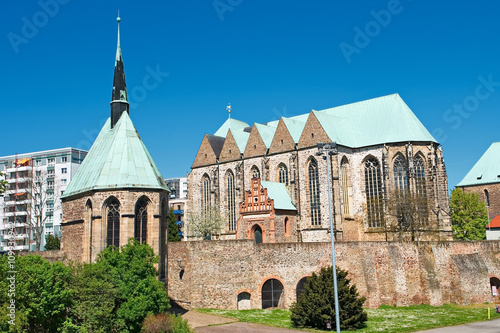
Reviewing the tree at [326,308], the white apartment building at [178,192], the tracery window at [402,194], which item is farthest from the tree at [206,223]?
the white apartment building at [178,192]

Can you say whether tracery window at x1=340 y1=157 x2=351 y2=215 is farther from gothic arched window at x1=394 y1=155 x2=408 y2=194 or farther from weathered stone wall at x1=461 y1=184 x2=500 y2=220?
weathered stone wall at x1=461 y1=184 x2=500 y2=220

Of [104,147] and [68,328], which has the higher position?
[104,147]

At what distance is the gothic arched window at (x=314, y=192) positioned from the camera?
189 ft

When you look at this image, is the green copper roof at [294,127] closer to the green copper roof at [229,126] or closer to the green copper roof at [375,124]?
the green copper roof at [375,124]

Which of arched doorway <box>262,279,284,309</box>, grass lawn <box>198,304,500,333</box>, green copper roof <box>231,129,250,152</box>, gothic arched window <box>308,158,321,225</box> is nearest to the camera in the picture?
grass lawn <box>198,304,500,333</box>

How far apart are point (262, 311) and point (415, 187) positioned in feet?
91.8

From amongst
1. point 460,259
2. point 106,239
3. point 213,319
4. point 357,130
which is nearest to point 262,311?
point 213,319

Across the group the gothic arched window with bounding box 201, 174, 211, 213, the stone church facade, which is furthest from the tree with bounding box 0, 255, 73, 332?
the gothic arched window with bounding box 201, 174, 211, 213

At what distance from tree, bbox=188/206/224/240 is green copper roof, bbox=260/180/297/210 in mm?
11017

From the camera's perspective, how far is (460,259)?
4159cm

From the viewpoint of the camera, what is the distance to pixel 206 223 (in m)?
65.5

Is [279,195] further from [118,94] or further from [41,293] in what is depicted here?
[41,293]

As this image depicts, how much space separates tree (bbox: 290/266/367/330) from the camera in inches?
1230

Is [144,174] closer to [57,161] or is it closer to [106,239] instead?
[106,239]
